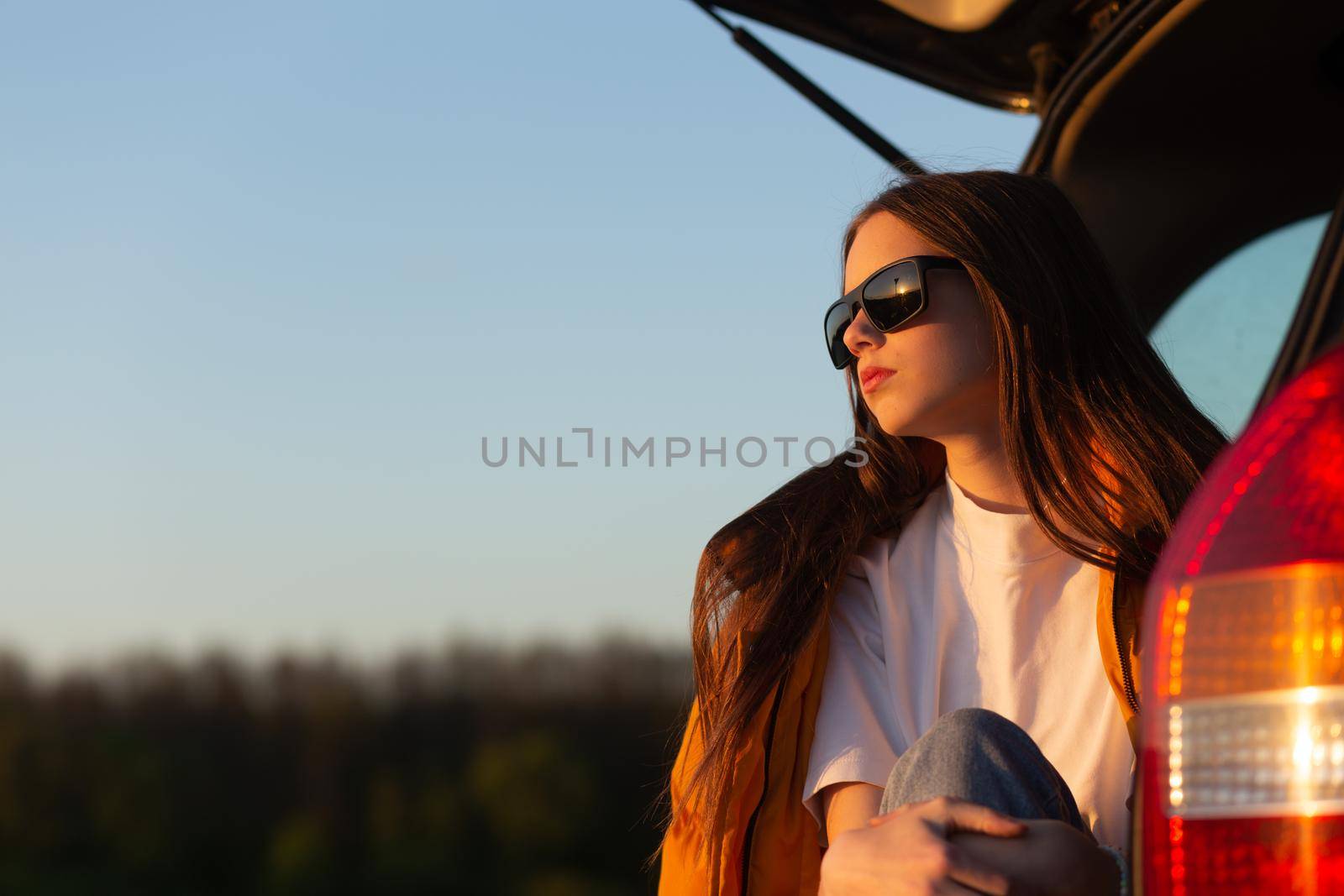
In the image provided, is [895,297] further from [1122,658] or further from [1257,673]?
[1257,673]

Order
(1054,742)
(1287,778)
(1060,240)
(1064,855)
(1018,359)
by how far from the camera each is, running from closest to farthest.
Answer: (1287,778)
(1064,855)
(1054,742)
(1018,359)
(1060,240)

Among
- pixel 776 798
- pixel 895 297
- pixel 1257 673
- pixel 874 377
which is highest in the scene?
pixel 895 297

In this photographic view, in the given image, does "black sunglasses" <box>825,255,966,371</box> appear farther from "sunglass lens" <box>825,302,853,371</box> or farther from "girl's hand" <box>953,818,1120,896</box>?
"girl's hand" <box>953,818,1120,896</box>

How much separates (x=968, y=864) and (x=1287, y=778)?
0.60 metres

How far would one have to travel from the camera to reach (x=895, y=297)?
6.91 feet

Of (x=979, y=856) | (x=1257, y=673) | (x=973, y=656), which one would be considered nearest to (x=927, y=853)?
(x=979, y=856)

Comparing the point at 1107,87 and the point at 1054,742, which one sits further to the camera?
the point at 1107,87

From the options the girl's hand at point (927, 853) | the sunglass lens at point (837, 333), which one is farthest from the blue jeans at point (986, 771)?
the sunglass lens at point (837, 333)

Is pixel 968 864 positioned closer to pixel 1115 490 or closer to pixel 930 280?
pixel 1115 490

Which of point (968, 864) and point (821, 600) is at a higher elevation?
point (821, 600)

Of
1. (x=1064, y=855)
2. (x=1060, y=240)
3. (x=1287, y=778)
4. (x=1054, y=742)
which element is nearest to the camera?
(x=1287, y=778)

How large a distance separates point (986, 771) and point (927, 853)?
14 cm

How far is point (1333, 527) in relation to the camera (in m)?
0.73

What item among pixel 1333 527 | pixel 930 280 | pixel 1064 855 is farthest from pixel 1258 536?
pixel 930 280
